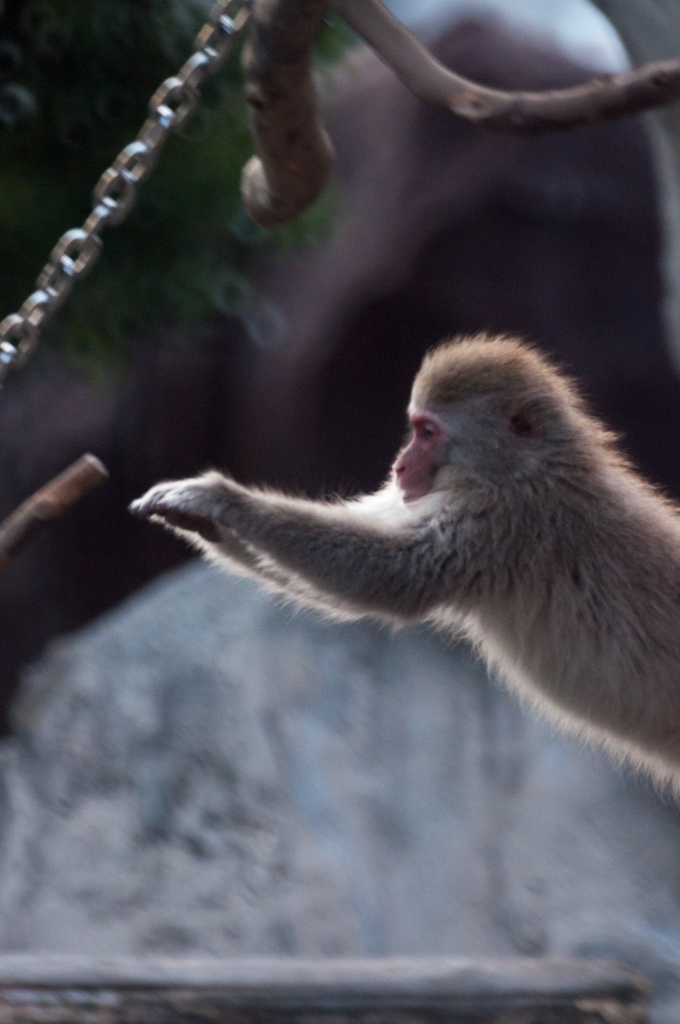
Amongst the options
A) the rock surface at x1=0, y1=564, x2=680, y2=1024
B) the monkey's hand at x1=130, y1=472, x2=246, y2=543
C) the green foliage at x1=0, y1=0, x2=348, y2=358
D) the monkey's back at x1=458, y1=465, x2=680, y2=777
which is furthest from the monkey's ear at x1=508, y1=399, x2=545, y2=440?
the rock surface at x1=0, y1=564, x2=680, y2=1024

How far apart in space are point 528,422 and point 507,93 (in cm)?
89

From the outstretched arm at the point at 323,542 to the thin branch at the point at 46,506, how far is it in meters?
0.37

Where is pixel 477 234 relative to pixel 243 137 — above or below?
above

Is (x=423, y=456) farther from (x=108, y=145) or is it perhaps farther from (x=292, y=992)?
(x=108, y=145)

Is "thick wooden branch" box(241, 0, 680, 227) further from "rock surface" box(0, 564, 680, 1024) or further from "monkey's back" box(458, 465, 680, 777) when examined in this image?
"rock surface" box(0, 564, 680, 1024)

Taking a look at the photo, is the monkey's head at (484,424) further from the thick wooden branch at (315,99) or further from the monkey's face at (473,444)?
the thick wooden branch at (315,99)

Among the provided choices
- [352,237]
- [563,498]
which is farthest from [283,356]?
[563,498]

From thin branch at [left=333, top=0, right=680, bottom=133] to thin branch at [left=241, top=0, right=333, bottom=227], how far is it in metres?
0.09

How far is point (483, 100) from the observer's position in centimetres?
193

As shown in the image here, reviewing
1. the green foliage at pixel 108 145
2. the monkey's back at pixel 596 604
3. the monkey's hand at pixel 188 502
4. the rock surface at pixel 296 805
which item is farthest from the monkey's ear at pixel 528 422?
the rock surface at pixel 296 805

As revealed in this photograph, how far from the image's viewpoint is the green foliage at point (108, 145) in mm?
4113

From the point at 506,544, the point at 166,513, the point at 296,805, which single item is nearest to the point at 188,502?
the point at 166,513

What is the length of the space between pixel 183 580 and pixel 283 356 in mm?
1407

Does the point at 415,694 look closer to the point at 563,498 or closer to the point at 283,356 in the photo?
the point at 283,356
